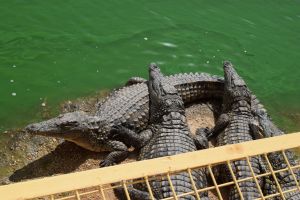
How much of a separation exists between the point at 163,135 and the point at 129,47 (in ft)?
7.84

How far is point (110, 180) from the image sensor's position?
2756 mm

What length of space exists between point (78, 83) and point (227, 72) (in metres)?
2.32

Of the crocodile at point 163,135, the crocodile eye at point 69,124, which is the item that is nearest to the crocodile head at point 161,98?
the crocodile at point 163,135

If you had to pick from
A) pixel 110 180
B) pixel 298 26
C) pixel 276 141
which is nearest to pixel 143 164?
pixel 110 180

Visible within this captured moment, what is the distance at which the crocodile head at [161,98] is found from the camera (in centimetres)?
582

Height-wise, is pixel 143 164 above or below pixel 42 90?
above

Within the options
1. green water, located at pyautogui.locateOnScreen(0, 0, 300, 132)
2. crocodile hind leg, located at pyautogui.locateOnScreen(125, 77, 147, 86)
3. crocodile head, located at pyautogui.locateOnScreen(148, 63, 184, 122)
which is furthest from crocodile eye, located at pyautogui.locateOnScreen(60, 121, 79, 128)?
crocodile hind leg, located at pyautogui.locateOnScreen(125, 77, 147, 86)

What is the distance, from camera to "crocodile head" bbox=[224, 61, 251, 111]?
20.6 ft

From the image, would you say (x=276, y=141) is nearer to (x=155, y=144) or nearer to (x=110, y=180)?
(x=110, y=180)

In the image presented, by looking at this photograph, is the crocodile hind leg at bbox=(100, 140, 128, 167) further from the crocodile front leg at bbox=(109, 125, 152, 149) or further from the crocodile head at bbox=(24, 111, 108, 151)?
the crocodile head at bbox=(24, 111, 108, 151)

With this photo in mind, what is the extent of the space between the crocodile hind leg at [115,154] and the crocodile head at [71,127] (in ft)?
0.83

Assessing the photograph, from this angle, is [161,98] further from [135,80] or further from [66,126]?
[66,126]

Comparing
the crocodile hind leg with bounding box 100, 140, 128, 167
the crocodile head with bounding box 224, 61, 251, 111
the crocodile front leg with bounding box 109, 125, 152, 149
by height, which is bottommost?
the crocodile hind leg with bounding box 100, 140, 128, 167

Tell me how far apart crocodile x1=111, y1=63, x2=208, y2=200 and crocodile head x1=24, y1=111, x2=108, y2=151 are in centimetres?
34
